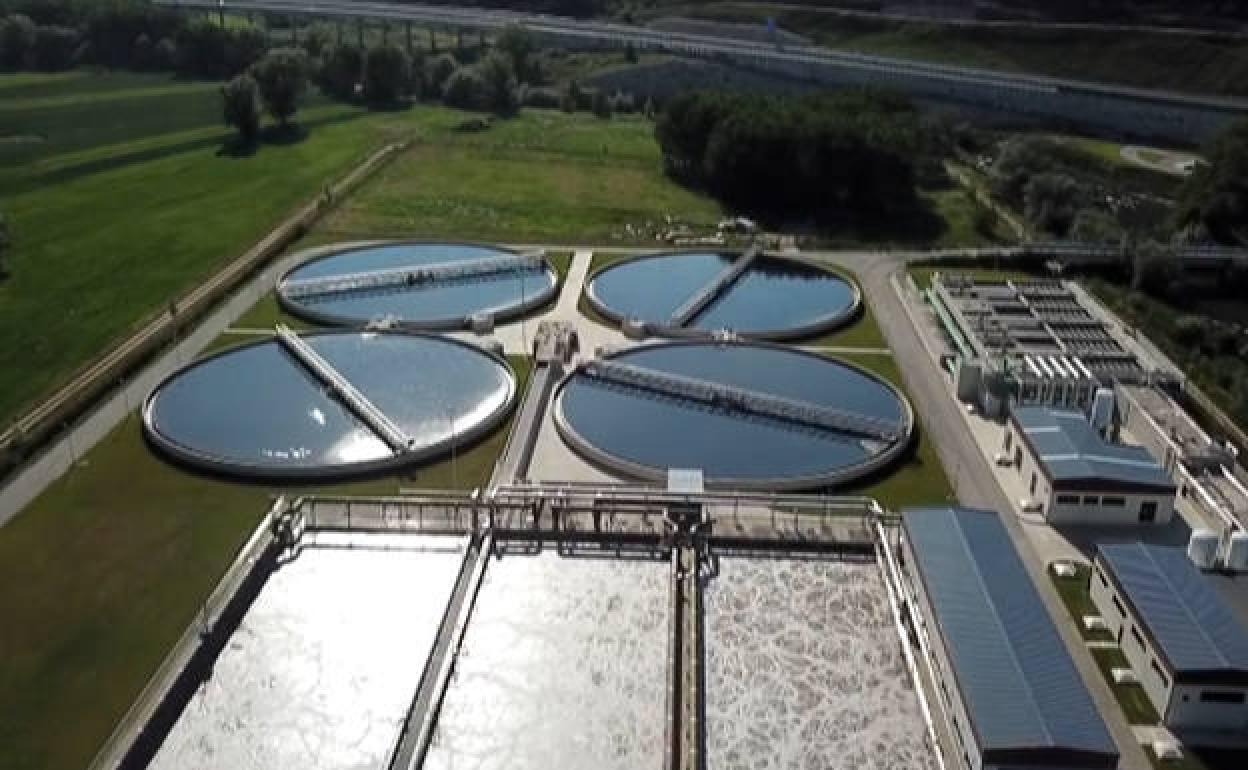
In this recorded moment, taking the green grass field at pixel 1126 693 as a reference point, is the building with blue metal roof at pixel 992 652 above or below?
above

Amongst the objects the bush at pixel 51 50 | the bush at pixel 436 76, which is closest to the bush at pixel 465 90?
the bush at pixel 436 76

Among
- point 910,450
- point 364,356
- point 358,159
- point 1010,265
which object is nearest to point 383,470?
point 364,356

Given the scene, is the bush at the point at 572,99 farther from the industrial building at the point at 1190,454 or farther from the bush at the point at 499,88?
the industrial building at the point at 1190,454

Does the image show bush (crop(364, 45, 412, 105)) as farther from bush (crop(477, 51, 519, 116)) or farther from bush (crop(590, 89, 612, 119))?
bush (crop(590, 89, 612, 119))

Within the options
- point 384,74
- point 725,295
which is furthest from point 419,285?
point 384,74

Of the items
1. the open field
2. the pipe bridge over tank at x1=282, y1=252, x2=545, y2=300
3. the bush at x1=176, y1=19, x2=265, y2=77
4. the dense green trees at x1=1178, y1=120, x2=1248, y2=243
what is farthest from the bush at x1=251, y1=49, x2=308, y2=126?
the dense green trees at x1=1178, y1=120, x2=1248, y2=243

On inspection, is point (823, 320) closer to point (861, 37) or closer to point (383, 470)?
point (383, 470)

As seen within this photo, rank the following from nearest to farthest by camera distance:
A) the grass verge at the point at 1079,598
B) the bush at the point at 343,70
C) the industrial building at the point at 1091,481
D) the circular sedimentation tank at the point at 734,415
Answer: the grass verge at the point at 1079,598, the industrial building at the point at 1091,481, the circular sedimentation tank at the point at 734,415, the bush at the point at 343,70
